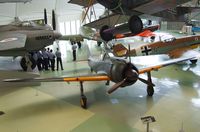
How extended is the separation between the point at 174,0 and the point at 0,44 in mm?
8194

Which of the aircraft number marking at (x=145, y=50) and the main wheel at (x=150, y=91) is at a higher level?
the aircraft number marking at (x=145, y=50)

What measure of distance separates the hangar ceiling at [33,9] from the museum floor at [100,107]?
34.6ft

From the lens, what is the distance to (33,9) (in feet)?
73.9

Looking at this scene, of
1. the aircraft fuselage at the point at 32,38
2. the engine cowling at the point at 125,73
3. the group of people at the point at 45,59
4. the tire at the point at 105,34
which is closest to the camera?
the tire at the point at 105,34

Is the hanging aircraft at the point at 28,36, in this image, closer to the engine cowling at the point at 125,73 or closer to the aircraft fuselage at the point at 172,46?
the aircraft fuselage at the point at 172,46

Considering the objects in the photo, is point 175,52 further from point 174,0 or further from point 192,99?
point 174,0

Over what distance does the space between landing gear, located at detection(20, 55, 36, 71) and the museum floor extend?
1803mm

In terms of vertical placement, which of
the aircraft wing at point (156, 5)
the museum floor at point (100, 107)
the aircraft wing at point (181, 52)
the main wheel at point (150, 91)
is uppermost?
the aircraft wing at point (156, 5)

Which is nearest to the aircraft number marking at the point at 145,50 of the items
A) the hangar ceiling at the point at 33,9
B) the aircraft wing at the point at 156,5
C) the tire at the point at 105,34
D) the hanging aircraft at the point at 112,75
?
the hanging aircraft at the point at 112,75

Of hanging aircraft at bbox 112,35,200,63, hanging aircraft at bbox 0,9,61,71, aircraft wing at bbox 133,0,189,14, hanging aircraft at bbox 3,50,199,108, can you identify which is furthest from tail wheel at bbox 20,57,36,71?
aircraft wing at bbox 133,0,189,14

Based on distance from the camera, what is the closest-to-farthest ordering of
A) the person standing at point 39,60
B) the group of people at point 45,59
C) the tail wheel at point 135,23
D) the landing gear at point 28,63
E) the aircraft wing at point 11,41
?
the tail wheel at point 135,23, the aircraft wing at point 11,41, the landing gear at point 28,63, the group of people at point 45,59, the person standing at point 39,60

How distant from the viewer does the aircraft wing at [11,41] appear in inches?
435

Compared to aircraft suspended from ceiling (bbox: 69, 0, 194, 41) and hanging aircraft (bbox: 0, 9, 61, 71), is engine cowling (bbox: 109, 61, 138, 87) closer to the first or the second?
aircraft suspended from ceiling (bbox: 69, 0, 194, 41)

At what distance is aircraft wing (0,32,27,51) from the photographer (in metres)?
11.1
